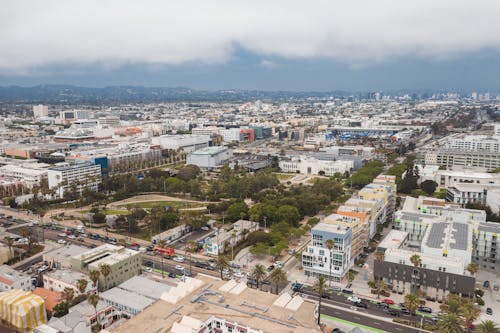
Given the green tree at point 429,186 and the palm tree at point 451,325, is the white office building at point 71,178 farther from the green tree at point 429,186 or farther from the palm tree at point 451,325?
the palm tree at point 451,325

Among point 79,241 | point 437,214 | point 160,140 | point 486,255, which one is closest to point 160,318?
point 79,241

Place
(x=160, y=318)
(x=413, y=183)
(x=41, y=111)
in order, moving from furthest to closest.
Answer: (x=41, y=111) < (x=413, y=183) < (x=160, y=318)

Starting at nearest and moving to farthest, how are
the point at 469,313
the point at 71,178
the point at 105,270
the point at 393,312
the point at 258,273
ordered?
1. the point at 469,313
2. the point at 393,312
3. the point at 105,270
4. the point at 258,273
5. the point at 71,178

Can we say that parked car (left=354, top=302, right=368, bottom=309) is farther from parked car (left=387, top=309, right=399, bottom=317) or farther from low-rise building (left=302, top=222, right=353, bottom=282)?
low-rise building (left=302, top=222, right=353, bottom=282)

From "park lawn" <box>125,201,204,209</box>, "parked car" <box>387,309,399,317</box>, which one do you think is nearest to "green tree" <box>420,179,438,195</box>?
"park lawn" <box>125,201,204,209</box>

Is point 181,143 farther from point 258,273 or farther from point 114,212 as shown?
point 258,273

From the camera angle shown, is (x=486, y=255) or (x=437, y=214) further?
(x=437, y=214)

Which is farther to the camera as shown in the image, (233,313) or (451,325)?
(233,313)

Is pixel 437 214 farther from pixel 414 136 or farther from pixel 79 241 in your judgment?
pixel 414 136

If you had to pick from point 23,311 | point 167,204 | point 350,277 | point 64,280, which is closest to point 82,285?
point 64,280

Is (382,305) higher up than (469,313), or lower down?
lower down
